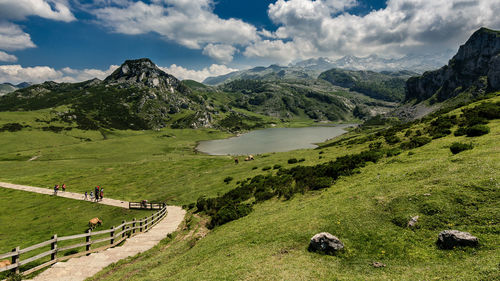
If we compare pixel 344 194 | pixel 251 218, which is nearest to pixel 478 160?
pixel 344 194

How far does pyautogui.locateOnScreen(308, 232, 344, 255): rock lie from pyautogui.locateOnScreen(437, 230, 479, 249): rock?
4.76 meters

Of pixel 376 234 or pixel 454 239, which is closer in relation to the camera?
pixel 454 239

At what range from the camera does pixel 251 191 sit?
35125mm

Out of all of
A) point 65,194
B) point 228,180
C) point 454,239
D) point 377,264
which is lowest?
point 65,194

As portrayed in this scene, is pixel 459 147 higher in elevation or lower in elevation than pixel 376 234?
higher

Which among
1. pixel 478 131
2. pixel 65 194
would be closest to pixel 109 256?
pixel 478 131

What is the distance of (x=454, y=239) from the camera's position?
10477 millimetres

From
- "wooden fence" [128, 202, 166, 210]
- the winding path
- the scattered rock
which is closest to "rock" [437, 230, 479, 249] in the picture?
the scattered rock

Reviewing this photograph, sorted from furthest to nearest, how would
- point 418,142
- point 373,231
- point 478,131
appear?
point 418,142 → point 478,131 → point 373,231

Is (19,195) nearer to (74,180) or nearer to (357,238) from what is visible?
(74,180)

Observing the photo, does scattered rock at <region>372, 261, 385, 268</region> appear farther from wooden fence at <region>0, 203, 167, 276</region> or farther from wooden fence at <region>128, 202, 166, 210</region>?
wooden fence at <region>128, 202, 166, 210</region>

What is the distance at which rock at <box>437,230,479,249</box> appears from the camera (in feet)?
33.2

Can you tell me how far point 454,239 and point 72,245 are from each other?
25296 mm

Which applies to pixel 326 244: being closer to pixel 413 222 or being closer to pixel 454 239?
pixel 413 222
